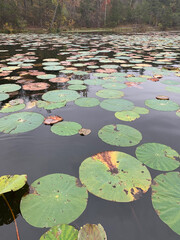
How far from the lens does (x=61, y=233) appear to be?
2.74ft

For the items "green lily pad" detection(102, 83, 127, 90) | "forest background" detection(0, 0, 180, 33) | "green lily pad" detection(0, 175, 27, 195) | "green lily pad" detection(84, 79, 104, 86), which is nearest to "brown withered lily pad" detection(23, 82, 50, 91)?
"green lily pad" detection(84, 79, 104, 86)

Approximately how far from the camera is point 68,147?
1.58 metres

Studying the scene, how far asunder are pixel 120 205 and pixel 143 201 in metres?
0.16

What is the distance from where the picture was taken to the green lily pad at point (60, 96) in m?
2.42

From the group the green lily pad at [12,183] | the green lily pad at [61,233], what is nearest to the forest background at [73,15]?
the green lily pad at [12,183]

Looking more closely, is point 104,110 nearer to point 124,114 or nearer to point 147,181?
point 124,114

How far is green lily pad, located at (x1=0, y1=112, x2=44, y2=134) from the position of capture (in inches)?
67.9

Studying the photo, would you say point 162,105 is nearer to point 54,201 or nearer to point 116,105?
Result: point 116,105

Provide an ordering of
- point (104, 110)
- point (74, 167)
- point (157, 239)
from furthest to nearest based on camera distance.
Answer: point (104, 110) → point (74, 167) → point (157, 239)

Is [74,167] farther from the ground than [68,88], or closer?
closer

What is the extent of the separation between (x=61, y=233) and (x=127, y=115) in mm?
1482

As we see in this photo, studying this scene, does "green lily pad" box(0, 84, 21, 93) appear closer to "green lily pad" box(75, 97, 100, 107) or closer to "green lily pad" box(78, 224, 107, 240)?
"green lily pad" box(75, 97, 100, 107)

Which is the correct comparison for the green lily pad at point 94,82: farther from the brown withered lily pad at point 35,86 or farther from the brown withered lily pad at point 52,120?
the brown withered lily pad at point 52,120

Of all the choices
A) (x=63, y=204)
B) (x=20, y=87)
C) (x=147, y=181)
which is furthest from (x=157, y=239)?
(x=20, y=87)
